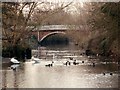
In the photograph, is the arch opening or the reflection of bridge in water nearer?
the reflection of bridge in water

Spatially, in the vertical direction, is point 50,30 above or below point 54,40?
above

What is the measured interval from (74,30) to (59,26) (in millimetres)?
2448

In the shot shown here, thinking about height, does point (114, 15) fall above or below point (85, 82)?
above

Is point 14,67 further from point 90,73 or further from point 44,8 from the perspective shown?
point 44,8

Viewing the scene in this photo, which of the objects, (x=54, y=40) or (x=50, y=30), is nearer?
(x=50, y=30)

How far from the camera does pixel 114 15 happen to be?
7.17 m

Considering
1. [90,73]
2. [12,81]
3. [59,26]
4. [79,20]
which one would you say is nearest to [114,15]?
[90,73]

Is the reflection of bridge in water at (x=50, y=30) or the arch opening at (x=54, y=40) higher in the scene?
the reflection of bridge in water at (x=50, y=30)

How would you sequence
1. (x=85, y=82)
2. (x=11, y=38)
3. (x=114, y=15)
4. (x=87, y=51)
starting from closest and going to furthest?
(x=85, y=82) → (x=114, y=15) → (x=11, y=38) → (x=87, y=51)

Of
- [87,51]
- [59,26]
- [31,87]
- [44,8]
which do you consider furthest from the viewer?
[59,26]

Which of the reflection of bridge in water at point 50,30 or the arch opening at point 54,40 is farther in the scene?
the arch opening at point 54,40

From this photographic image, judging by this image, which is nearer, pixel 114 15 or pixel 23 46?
pixel 114 15

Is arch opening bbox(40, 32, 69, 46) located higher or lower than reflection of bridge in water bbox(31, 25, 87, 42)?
lower

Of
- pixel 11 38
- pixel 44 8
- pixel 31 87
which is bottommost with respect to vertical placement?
pixel 31 87
